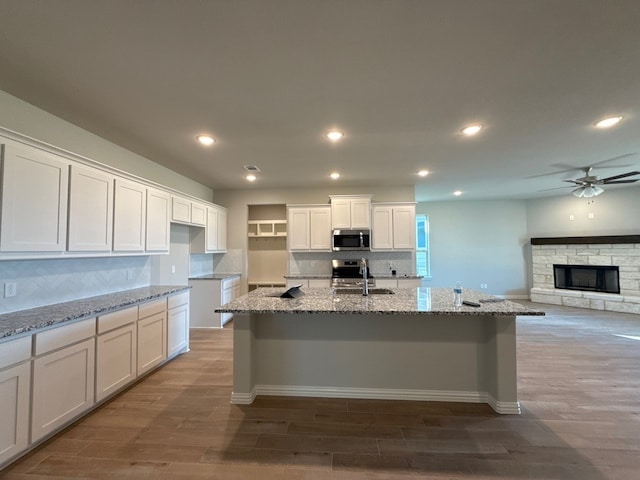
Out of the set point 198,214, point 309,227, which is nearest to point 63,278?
point 198,214

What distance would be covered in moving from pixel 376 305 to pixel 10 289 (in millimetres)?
2846

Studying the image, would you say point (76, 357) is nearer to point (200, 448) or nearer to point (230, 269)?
point (200, 448)

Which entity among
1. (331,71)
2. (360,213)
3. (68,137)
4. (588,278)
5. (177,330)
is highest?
(331,71)

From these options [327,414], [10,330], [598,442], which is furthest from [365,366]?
[10,330]

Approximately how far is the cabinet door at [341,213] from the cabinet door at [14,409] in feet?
14.0

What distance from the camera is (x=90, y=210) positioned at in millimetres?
2553

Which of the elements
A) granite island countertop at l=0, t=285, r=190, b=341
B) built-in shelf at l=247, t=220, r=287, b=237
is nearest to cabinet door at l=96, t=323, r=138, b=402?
granite island countertop at l=0, t=285, r=190, b=341

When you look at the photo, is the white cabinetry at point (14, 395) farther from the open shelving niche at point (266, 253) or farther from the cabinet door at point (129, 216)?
the open shelving niche at point (266, 253)

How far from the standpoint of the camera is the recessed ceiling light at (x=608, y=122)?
2729 mm

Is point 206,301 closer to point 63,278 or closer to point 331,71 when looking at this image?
point 63,278

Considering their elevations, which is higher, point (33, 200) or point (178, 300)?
point (33, 200)

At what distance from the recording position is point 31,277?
2.33m

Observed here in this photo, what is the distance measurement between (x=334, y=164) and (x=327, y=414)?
3.11 meters

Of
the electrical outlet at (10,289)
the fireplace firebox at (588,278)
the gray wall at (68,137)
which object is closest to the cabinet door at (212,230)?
the gray wall at (68,137)
